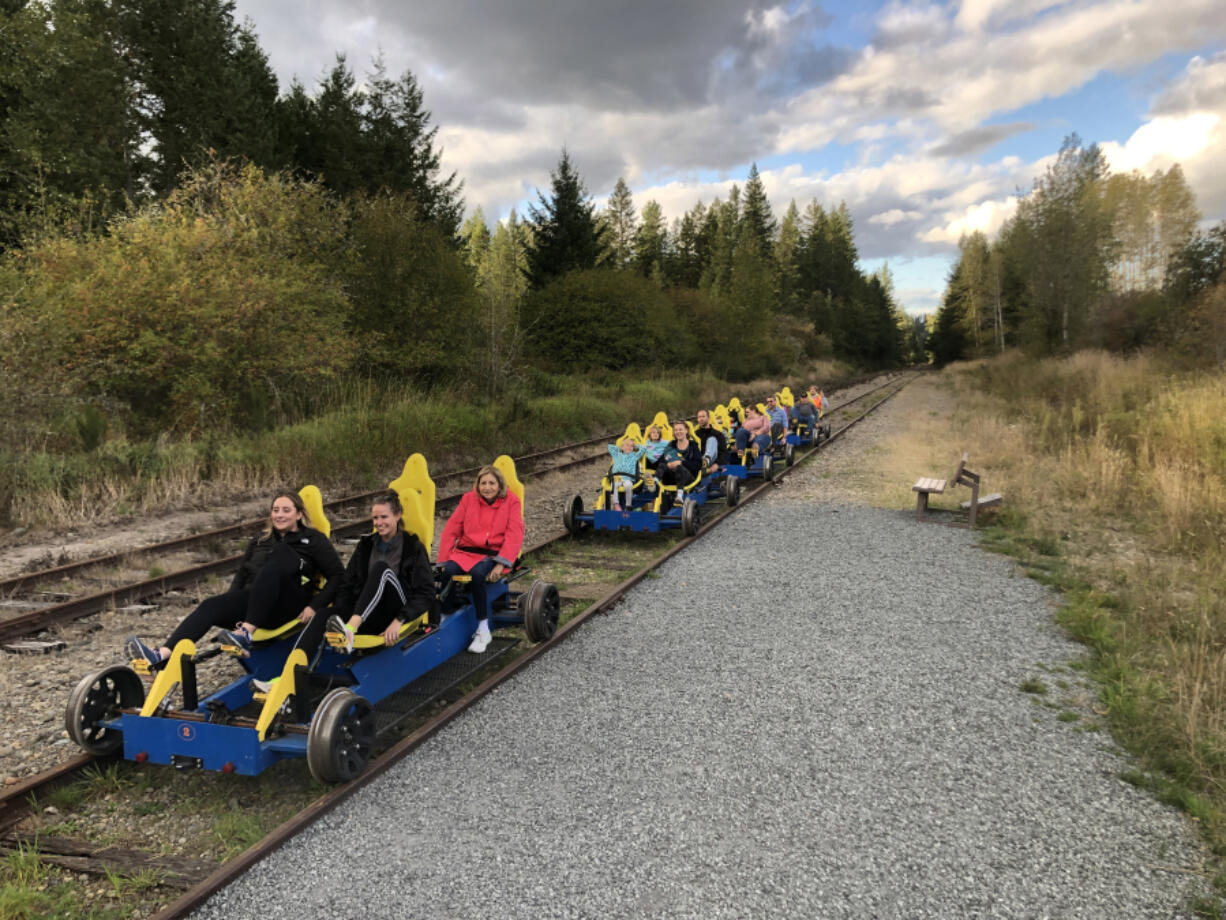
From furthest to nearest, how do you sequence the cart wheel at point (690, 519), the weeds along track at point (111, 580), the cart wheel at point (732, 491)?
the cart wheel at point (732, 491) < the cart wheel at point (690, 519) < the weeds along track at point (111, 580)

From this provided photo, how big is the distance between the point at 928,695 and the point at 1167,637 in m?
2.16

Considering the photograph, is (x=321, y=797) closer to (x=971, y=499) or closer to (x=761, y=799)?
(x=761, y=799)

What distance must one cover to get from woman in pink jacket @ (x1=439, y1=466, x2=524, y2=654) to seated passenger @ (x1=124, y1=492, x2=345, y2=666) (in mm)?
1164

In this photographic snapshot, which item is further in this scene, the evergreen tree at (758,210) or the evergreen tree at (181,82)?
the evergreen tree at (758,210)

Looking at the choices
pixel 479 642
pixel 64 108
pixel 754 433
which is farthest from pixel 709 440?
pixel 64 108

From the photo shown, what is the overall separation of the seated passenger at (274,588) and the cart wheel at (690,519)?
17.4ft

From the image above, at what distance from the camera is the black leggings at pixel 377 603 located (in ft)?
13.9

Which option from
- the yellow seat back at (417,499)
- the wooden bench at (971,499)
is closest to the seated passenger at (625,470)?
the yellow seat back at (417,499)

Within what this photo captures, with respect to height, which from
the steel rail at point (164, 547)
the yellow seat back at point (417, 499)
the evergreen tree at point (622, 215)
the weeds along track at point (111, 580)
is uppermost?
the evergreen tree at point (622, 215)

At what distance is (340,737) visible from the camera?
3627 mm

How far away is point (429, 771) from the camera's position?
3.91 m

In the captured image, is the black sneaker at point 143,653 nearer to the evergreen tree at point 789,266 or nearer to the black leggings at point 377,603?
the black leggings at point 377,603

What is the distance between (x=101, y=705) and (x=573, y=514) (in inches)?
227

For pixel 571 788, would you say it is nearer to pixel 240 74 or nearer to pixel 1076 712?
pixel 1076 712
